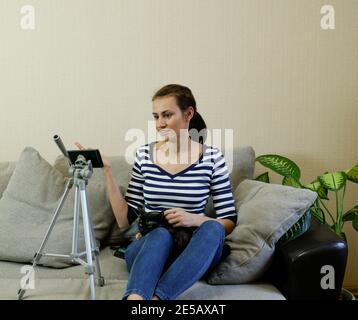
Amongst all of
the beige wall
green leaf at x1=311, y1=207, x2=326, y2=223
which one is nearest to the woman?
green leaf at x1=311, y1=207, x2=326, y2=223

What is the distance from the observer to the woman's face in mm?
1874

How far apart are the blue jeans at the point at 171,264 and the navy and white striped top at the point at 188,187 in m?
0.23

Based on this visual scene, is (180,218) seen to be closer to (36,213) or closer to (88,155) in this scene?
(88,155)

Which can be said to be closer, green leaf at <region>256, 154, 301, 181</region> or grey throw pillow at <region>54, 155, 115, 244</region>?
grey throw pillow at <region>54, 155, 115, 244</region>

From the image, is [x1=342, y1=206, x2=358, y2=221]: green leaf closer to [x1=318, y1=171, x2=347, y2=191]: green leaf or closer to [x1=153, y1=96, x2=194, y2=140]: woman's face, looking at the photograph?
[x1=318, y1=171, x2=347, y2=191]: green leaf

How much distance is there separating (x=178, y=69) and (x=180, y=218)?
101 centimetres

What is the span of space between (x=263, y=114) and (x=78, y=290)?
4.53 ft

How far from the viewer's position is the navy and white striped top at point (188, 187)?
184cm

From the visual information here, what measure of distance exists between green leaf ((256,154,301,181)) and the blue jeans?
0.71 meters

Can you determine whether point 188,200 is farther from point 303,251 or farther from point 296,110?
point 296,110

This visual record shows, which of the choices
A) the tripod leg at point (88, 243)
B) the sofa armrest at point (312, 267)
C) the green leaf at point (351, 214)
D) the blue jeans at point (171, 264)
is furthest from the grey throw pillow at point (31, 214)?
the green leaf at point (351, 214)

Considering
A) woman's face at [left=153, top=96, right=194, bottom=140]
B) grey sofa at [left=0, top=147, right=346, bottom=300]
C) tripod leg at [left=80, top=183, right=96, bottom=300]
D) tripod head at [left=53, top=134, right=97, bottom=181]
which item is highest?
woman's face at [left=153, top=96, right=194, bottom=140]

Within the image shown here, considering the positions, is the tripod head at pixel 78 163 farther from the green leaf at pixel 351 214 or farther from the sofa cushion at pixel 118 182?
the green leaf at pixel 351 214

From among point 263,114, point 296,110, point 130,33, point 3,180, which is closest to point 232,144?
point 263,114
